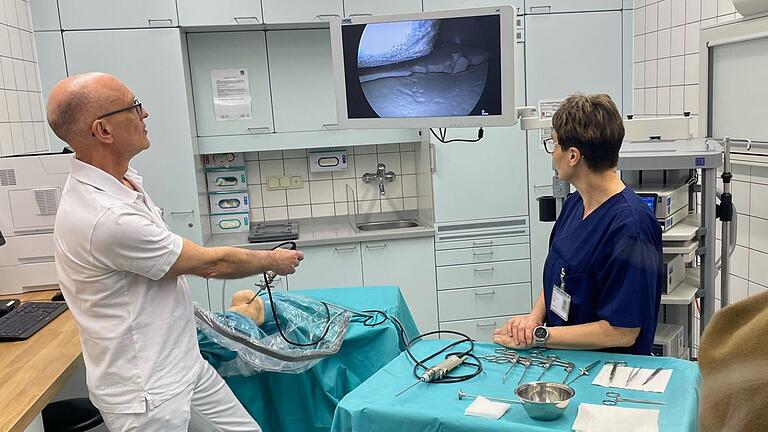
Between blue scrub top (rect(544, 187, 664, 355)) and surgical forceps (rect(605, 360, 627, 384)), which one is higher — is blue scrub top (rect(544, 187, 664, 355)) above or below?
above

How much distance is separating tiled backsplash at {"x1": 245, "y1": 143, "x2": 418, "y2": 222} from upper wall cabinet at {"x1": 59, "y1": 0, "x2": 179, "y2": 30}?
3.37 feet

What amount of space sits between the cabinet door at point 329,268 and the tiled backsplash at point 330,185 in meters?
0.59

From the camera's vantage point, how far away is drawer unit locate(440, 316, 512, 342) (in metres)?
3.83

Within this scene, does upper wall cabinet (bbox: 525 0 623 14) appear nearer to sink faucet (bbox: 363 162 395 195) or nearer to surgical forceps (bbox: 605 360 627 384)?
sink faucet (bbox: 363 162 395 195)

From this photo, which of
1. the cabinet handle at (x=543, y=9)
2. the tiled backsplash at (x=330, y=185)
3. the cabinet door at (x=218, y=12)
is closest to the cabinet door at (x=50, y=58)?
the cabinet door at (x=218, y=12)

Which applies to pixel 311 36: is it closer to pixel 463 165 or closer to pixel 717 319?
pixel 463 165

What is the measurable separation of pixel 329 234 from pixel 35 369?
210cm

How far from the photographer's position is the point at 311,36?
378 cm

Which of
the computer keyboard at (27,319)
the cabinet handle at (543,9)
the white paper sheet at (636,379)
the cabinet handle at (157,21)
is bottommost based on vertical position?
the white paper sheet at (636,379)

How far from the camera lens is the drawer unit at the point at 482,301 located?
150 inches

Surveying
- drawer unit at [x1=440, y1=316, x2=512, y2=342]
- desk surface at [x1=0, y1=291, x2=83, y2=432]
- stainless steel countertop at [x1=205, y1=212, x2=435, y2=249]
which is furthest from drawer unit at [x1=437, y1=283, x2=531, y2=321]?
desk surface at [x1=0, y1=291, x2=83, y2=432]

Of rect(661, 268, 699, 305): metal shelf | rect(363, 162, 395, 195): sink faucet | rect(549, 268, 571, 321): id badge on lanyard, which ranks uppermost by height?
rect(363, 162, 395, 195): sink faucet

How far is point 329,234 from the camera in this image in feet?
12.4

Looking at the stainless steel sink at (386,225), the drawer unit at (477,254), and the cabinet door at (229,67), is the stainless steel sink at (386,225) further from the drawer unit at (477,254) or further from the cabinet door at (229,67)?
the cabinet door at (229,67)
